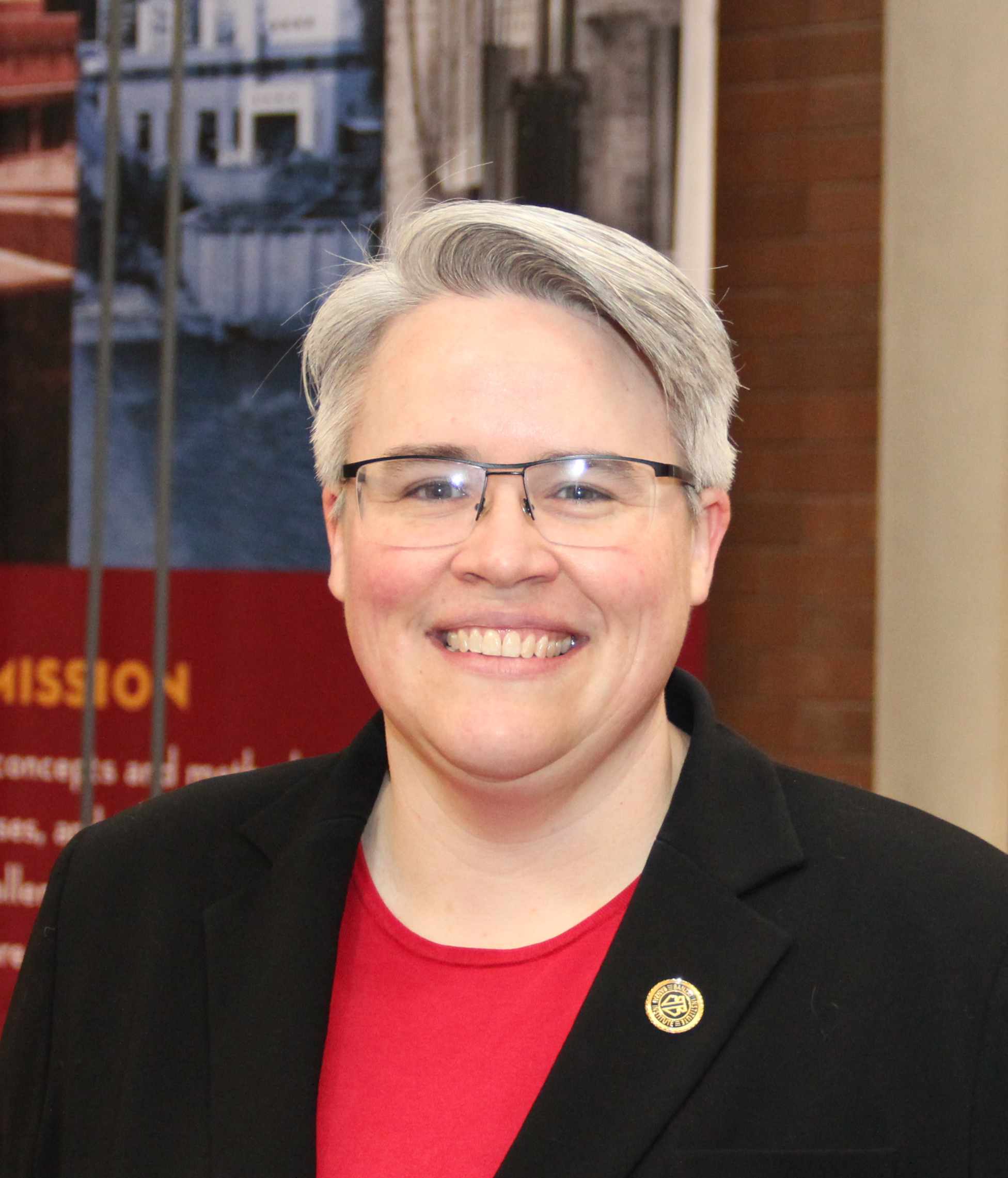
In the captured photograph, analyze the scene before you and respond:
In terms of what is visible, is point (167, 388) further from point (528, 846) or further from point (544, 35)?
point (528, 846)

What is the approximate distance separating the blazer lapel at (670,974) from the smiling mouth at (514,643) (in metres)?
0.19

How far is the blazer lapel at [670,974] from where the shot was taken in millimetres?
1103

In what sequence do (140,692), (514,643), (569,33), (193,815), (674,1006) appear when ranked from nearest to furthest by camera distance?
(674,1006)
(514,643)
(193,815)
(569,33)
(140,692)

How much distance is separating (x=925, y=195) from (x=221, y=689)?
5.77 feet

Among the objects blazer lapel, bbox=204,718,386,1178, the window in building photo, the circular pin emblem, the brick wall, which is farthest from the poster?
the circular pin emblem

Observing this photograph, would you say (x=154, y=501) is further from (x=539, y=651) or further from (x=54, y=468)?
(x=539, y=651)

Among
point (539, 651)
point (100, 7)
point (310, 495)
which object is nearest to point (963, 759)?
point (310, 495)

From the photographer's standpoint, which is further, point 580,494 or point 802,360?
point 802,360

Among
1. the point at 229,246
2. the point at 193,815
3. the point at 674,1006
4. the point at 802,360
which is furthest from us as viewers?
the point at 802,360

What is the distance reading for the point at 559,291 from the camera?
49.7 inches

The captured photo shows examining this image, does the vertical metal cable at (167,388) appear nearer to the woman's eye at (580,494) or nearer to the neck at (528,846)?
the neck at (528,846)

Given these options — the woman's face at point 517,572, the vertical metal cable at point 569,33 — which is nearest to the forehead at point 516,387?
the woman's face at point 517,572

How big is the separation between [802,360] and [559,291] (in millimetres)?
1655

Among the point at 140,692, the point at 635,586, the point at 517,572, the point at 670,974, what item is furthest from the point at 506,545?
the point at 140,692
